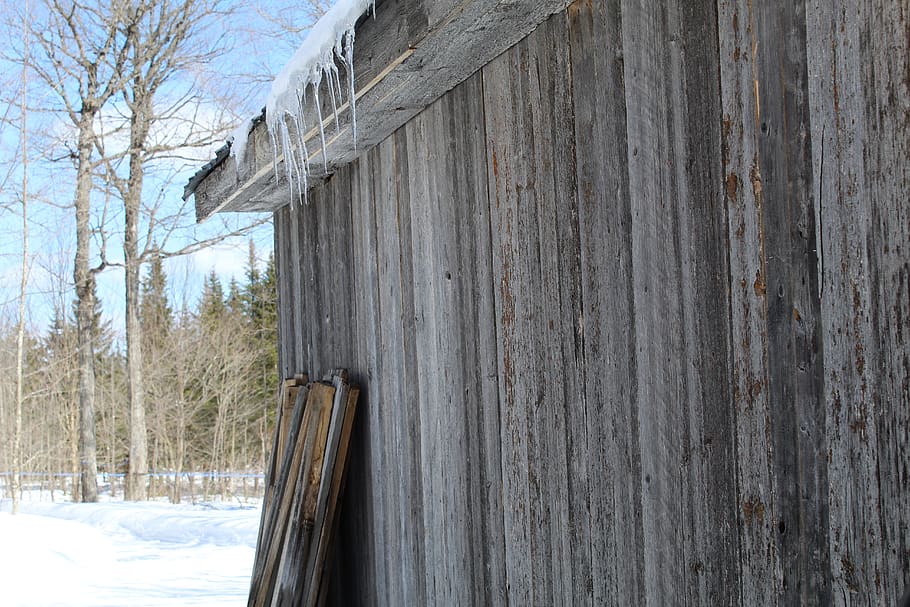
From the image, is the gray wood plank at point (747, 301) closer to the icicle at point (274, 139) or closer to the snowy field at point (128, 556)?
the icicle at point (274, 139)

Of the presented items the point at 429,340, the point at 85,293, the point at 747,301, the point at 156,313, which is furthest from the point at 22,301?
the point at 747,301

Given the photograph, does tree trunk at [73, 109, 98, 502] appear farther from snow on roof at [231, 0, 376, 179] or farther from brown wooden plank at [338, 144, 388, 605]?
snow on roof at [231, 0, 376, 179]

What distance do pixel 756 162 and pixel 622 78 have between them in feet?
1.70

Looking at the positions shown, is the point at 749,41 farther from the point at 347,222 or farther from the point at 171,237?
the point at 171,237

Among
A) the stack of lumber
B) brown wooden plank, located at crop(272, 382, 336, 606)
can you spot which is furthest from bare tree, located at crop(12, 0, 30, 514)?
brown wooden plank, located at crop(272, 382, 336, 606)

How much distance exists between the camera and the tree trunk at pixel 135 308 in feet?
Answer: 54.7

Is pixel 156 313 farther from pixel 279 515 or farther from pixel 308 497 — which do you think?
pixel 308 497

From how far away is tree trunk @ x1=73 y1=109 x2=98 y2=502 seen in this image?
16.9 m

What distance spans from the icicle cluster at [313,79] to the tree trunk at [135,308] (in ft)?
47.0

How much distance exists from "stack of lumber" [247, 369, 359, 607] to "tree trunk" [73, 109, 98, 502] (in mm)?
13760

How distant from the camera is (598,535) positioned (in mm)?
2193

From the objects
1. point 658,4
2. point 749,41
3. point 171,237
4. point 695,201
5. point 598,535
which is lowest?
point 598,535

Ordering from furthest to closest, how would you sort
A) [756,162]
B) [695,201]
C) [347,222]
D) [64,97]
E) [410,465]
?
[64,97], [347,222], [410,465], [695,201], [756,162]

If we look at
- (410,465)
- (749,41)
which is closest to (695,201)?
(749,41)
